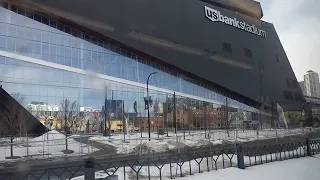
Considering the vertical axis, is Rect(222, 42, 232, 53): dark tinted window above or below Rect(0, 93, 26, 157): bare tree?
above

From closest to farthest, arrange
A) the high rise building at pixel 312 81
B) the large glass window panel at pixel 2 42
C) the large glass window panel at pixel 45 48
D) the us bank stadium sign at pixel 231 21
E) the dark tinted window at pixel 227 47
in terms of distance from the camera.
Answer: the high rise building at pixel 312 81 → the large glass window panel at pixel 2 42 → the large glass window panel at pixel 45 48 → the us bank stadium sign at pixel 231 21 → the dark tinted window at pixel 227 47

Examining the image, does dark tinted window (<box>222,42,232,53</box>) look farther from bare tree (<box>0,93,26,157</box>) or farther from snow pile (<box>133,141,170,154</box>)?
snow pile (<box>133,141,170,154</box>)

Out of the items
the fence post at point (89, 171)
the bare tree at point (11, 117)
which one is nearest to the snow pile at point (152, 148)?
the bare tree at point (11, 117)

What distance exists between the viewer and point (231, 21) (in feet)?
187

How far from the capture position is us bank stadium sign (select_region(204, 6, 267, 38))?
5299 cm

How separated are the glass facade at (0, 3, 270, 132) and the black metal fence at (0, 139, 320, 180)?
2456cm

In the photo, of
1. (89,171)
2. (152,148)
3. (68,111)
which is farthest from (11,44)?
(89,171)

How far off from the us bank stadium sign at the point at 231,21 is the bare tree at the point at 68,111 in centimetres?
2628

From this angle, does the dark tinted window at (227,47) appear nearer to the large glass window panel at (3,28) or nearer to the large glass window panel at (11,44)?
the large glass window panel at (11,44)

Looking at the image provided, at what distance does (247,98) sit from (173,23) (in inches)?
791

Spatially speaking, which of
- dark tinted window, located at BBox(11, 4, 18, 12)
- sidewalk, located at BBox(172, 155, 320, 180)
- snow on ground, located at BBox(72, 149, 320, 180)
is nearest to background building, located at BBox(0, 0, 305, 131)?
dark tinted window, located at BBox(11, 4, 18, 12)

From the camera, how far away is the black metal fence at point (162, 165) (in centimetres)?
824

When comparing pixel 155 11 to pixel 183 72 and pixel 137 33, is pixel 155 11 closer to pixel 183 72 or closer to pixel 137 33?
pixel 137 33

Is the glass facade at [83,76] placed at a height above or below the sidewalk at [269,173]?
A: above
